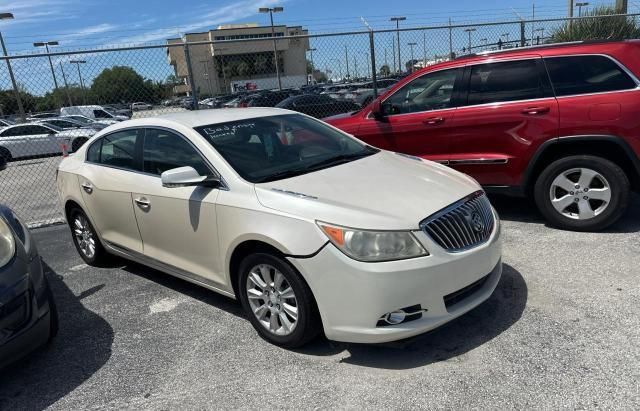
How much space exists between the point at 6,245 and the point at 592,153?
201 inches

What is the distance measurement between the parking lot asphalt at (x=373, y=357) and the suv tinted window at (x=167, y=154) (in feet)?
3.84

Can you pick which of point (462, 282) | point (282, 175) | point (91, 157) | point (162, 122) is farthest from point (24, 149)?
point (462, 282)

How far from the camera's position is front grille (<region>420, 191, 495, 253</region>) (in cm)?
307

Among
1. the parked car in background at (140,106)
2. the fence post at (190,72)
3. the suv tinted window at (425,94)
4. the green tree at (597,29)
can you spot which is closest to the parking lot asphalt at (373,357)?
the suv tinted window at (425,94)

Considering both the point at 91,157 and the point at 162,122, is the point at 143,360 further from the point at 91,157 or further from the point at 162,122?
the point at 91,157

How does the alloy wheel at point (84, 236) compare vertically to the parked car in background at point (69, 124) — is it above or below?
below

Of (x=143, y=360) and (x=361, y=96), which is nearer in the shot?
Result: (x=143, y=360)

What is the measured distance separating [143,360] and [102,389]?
0.35m

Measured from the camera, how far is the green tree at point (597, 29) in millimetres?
13508

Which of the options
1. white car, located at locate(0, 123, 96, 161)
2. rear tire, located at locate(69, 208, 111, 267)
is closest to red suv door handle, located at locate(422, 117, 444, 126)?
rear tire, located at locate(69, 208, 111, 267)

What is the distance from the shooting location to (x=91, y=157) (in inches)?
199

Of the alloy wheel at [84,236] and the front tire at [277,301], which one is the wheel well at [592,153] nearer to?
the front tire at [277,301]

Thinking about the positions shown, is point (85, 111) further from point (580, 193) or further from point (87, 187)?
point (580, 193)

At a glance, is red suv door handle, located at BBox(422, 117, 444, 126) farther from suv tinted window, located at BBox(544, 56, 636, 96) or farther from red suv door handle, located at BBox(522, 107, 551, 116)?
suv tinted window, located at BBox(544, 56, 636, 96)
